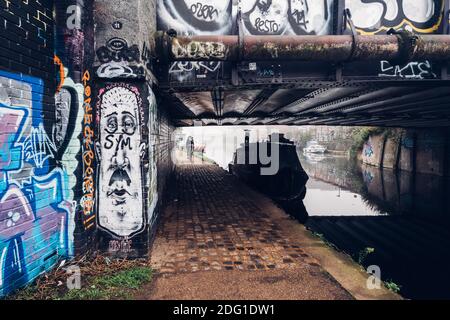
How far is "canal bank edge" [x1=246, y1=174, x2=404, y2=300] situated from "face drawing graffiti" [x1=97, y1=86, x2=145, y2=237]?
12.0ft

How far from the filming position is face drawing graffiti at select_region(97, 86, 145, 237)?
495cm

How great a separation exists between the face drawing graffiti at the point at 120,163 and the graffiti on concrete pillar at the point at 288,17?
3186 mm

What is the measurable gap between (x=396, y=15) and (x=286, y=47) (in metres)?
3.14

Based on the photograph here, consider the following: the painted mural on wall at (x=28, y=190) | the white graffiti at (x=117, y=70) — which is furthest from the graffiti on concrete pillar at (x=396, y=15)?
the painted mural on wall at (x=28, y=190)

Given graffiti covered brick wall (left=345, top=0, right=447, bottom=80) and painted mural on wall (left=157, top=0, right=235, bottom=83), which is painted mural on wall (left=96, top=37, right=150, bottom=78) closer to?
painted mural on wall (left=157, top=0, right=235, bottom=83)

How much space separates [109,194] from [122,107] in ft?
5.44

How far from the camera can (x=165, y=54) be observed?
5203mm

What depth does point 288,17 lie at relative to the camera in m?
6.04

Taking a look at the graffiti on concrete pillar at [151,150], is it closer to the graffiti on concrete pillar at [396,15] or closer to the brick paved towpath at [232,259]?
Result: the brick paved towpath at [232,259]

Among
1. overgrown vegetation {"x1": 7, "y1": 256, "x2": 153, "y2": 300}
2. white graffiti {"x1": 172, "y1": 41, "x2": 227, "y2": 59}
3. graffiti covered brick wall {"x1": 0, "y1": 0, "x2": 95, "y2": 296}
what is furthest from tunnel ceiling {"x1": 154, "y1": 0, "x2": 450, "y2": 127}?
overgrown vegetation {"x1": 7, "y1": 256, "x2": 153, "y2": 300}

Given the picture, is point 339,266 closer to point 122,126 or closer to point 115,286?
point 115,286

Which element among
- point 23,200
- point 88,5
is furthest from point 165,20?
point 23,200

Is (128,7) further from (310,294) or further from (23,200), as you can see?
(310,294)

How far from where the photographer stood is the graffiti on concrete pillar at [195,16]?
19.4 ft
